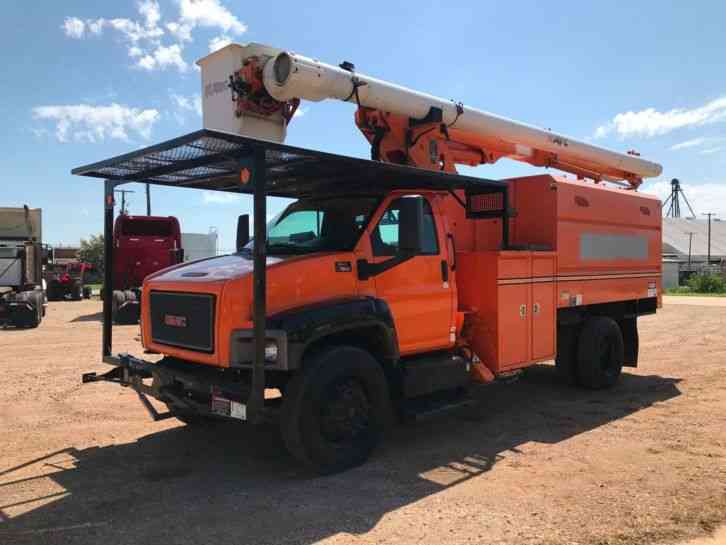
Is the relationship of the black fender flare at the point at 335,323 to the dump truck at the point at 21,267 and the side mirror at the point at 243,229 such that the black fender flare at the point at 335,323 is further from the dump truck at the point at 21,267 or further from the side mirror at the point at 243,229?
the dump truck at the point at 21,267

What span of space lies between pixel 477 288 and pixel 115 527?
423 cm

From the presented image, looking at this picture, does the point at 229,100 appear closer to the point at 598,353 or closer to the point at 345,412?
the point at 345,412

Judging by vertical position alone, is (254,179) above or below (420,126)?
below

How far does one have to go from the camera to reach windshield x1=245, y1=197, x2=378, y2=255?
18.6ft

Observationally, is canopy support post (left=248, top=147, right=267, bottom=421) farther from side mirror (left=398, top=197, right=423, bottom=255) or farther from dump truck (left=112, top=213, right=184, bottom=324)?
dump truck (left=112, top=213, right=184, bottom=324)

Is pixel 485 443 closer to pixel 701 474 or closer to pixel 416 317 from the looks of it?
pixel 416 317

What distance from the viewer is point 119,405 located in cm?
730

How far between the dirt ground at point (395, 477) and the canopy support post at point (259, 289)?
2.67ft

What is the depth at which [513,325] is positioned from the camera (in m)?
6.81

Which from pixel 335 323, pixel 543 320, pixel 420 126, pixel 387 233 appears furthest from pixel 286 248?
pixel 543 320

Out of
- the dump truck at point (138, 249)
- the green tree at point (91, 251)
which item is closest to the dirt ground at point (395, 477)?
the dump truck at point (138, 249)

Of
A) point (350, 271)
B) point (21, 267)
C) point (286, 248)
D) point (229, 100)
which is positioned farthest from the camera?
point (21, 267)

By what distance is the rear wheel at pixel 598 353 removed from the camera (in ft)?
27.5

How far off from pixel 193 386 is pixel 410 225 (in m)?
2.29
